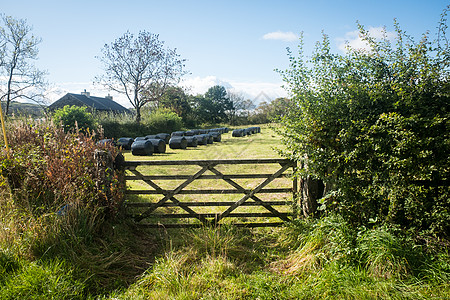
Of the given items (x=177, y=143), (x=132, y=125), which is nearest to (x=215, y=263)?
(x=177, y=143)

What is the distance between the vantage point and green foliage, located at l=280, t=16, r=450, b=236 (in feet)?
10.7

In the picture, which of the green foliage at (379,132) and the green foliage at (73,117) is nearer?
the green foliage at (379,132)

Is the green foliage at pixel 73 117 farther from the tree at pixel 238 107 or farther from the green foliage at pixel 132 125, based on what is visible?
the tree at pixel 238 107

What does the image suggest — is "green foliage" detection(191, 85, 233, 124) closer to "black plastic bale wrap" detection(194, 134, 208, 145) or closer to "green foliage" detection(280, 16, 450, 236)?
"black plastic bale wrap" detection(194, 134, 208, 145)

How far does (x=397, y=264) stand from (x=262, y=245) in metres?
1.95

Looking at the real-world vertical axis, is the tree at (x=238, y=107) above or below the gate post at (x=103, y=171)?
above

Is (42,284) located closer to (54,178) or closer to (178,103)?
(54,178)

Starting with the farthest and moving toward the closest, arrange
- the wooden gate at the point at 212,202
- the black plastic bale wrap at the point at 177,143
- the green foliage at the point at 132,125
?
the green foliage at the point at 132,125 → the black plastic bale wrap at the point at 177,143 → the wooden gate at the point at 212,202

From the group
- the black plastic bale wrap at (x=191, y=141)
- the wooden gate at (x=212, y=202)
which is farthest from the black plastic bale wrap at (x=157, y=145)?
the wooden gate at (x=212, y=202)

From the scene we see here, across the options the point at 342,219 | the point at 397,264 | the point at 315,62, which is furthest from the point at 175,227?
the point at 315,62

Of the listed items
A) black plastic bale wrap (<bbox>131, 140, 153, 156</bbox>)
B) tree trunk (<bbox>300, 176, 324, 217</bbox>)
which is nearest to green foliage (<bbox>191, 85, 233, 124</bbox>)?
black plastic bale wrap (<bbox>131, 140, 153, 156</bbox>)

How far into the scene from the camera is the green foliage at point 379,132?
326cm

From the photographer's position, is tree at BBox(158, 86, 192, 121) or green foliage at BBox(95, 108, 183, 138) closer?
green foliage at BBox(95, 108, 183, 138)

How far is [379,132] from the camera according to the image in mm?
3516
